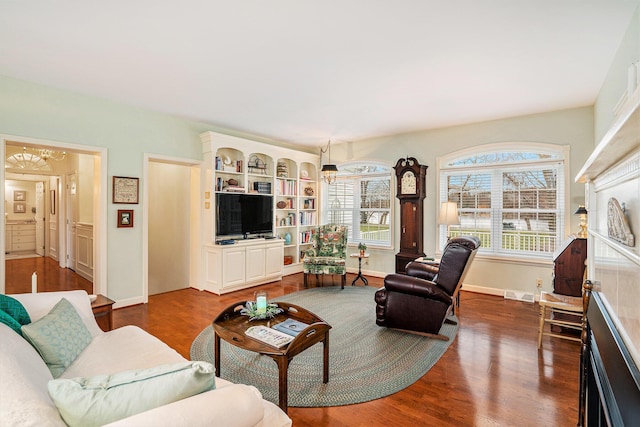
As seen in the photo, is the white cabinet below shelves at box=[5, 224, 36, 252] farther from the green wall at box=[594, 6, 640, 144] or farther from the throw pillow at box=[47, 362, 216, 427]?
the green wall at box=[594, 6, 640, 144]

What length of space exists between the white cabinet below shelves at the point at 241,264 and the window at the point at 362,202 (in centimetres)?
165

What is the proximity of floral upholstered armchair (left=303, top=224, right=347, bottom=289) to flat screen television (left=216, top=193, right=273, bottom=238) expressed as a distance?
0.88 meters

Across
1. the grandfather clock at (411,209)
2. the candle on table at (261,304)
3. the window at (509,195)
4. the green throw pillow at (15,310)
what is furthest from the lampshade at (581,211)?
the green throw pillow at (15,310)

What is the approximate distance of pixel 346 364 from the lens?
2633 millimetres

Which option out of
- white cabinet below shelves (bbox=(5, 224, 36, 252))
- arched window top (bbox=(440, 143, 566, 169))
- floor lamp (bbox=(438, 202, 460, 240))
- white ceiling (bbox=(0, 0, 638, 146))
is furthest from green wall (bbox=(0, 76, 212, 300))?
white cabinet below shelves (bbox=(5, 224, 36, 252))

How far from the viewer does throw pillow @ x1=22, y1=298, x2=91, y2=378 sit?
1640 millimetres

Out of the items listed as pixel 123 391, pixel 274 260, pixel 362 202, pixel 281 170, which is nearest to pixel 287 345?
pixel 123 391

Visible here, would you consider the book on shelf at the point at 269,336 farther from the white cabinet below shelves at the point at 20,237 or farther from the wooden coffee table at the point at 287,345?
the white cabinet below shelves at the point at 20,237

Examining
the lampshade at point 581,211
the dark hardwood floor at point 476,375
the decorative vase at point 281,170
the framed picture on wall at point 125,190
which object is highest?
the decorative vase at point 281,170

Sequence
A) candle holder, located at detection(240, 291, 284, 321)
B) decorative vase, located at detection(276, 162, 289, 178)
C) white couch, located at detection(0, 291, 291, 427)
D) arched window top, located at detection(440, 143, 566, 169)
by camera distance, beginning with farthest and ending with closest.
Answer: decorative vase, located at detection(276, 162, 289, 178), arched window top, located at detection(440, 143, 566, 169), candle holder, located at detection(240, 291, 284, 321), white couch, located at detection(0, 291, 291, 427)

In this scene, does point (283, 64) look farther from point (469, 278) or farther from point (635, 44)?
point (469, 278)

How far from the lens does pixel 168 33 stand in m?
2.46

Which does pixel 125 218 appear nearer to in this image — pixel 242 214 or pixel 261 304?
pixel 242 214

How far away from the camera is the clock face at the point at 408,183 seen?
213 inches
